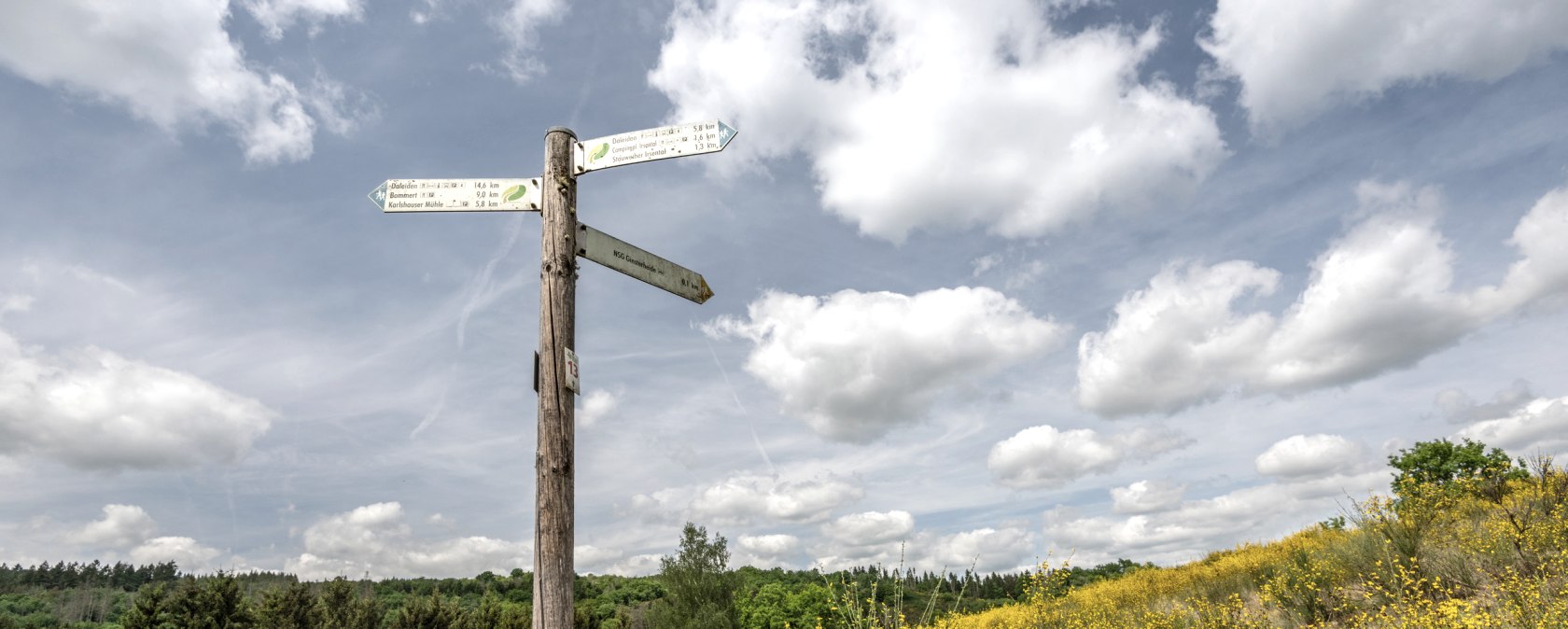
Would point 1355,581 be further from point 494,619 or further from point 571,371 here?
point 494,619

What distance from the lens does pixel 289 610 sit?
35812mm

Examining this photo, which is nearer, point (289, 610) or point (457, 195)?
point (457, 195)

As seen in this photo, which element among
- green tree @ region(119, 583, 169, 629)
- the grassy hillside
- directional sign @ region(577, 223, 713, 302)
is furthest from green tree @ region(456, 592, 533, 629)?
directional sign @ region(577, 223, 713, 302)

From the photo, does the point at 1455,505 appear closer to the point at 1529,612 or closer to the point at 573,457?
the point at 1529,612

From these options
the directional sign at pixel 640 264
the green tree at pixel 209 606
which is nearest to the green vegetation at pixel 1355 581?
the directional sign at pixel 640 264

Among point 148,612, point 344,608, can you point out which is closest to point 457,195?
point 148,612

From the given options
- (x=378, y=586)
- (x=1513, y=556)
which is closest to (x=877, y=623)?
(x=1513, y=556)

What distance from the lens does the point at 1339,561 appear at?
1200 cm

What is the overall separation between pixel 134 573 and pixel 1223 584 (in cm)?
13569

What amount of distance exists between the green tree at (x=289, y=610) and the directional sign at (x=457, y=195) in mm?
39373

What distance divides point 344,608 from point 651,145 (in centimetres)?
4185

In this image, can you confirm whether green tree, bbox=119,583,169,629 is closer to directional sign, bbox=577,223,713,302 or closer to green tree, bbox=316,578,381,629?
green tree, bbox=316,578,381,629

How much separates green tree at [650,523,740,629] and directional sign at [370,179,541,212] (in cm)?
2938

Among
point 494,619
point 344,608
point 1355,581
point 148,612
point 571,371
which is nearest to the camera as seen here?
point 571,371
